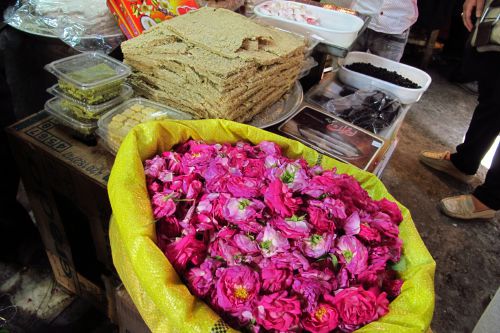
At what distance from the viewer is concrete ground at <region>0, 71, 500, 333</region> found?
1.84m

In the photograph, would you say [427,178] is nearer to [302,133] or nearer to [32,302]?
[302,133]

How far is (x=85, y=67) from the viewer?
1408mm

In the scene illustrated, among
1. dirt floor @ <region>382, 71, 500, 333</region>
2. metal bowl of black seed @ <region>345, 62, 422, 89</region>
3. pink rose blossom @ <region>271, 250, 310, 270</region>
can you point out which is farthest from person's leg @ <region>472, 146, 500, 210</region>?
pink rose blossom @ <region>271, 250, 310, 270</region>

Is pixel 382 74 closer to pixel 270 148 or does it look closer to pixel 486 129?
pixel 486 129

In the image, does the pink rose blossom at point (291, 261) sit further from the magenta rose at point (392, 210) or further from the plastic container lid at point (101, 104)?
the plastic container lid at point (101, 104)

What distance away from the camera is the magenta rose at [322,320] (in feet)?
2.61

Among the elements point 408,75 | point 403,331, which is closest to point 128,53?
point 403,331

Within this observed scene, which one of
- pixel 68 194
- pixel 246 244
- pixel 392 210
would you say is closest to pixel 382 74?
pixel 392 210

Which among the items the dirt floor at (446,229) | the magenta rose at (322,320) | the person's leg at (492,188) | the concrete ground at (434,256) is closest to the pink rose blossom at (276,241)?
the magenta rose at (322,320)

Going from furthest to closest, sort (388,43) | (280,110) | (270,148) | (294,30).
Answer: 1. (388,43)
2. (294,30)
3. (280,110)
4. (270,148)

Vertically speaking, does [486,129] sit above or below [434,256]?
above

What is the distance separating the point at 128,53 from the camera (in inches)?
57.9

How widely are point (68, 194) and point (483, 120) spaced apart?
2984 mm

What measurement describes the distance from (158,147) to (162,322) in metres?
0.55
